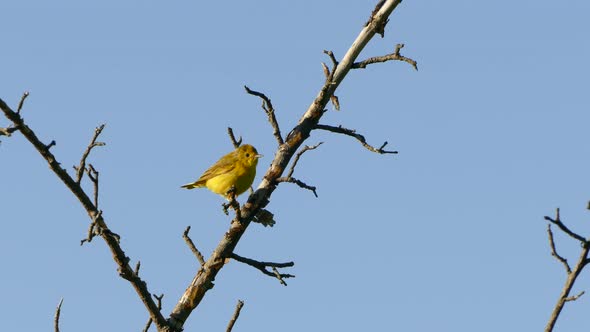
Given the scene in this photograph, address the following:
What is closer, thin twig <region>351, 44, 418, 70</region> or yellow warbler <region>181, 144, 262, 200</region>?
thin twig <region>351, 44, 418, 70</region>

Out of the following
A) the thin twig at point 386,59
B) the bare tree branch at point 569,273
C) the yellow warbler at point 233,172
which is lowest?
the bare tree branch at point 569,273

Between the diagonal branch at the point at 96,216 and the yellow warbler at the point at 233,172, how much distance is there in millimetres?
5228

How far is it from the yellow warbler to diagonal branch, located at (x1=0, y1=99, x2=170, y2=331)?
523 centimetres

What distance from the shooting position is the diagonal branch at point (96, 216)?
5.84 m

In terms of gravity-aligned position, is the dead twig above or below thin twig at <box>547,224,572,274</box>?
above

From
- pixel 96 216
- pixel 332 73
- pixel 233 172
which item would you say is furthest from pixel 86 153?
pixel 233 172

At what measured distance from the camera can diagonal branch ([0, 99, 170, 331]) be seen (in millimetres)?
5840

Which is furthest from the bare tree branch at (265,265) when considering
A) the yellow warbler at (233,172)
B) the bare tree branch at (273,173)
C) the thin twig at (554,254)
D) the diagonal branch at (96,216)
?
the yellow warbler at (233,172)

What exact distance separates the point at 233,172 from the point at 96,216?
6194 millimetres

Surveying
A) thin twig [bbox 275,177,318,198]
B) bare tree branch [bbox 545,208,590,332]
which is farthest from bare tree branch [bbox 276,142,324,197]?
bare tree branch [bbox 545,208,590,332]

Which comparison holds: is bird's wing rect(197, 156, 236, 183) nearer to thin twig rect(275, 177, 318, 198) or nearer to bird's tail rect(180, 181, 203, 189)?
bird's tail rect(180, 181, 203, 189)

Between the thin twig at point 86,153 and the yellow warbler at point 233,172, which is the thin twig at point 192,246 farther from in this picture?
the yellow warbler at point 233,172

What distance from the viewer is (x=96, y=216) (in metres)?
6.09

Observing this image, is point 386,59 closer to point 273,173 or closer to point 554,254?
point 273,173
